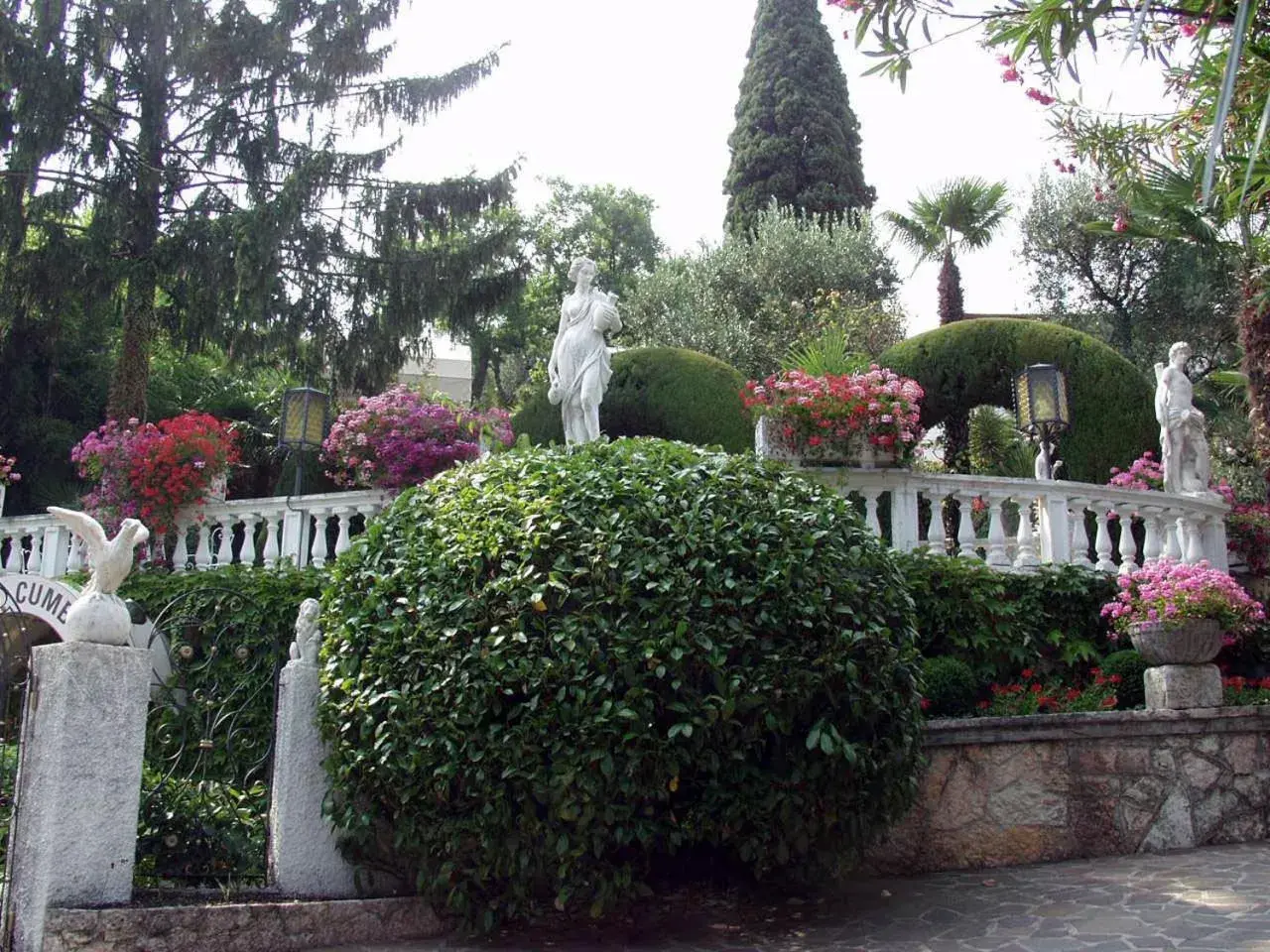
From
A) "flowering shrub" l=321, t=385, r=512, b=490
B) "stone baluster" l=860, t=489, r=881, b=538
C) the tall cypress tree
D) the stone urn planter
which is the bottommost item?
the stone urn planter

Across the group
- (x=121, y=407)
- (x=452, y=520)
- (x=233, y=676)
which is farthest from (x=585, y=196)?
(x=452, y=520)

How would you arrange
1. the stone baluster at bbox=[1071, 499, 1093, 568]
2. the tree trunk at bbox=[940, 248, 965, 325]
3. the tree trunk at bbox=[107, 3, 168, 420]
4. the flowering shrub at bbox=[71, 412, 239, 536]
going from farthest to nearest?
1. the tree trunk at bbox=[940, 248, 965, 325]
2. the tree trunk at bbox=[107, 3, 168, 420]
3. the flowering shrub at bbox=[71, 412, 239, 536]
4. the stone baluster at bbox=[1071, 499, 1093, 568]

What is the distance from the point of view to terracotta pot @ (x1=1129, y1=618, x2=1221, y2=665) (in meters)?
7.13

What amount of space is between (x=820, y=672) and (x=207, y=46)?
43.7ft

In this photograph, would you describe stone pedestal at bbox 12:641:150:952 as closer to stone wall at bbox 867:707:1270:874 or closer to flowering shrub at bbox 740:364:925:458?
stone wall at bbox 867:707:1270:874

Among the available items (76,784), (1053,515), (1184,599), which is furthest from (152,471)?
(1184,599)

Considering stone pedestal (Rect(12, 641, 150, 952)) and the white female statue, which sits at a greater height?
the white female statue

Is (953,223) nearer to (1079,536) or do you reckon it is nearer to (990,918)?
(1079,536)

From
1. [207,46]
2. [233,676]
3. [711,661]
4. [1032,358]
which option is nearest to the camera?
[711,661]

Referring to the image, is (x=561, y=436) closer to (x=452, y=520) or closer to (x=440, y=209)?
(x=440, y=209)

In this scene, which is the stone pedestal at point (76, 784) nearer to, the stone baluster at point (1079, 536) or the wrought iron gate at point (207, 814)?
the wrought iron gate at point (207, 814)

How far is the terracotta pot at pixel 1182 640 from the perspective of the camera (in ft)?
23.4

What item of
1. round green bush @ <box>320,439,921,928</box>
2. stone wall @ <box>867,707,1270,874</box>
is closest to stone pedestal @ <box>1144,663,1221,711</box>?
stone wall @ <box>867,707,1270,874</box>

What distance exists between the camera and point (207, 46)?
14.6m
